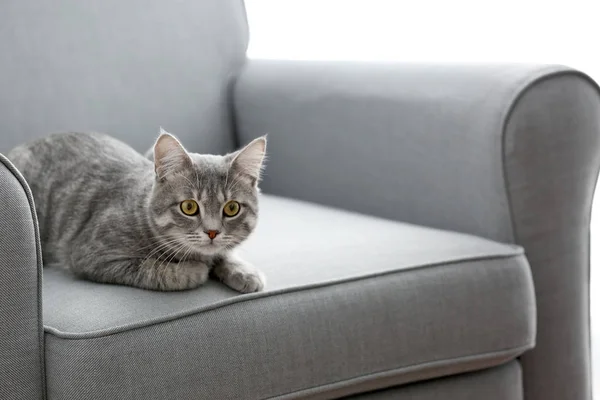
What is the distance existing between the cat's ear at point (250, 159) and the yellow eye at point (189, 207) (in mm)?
95

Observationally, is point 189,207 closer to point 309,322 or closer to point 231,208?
point 231,208

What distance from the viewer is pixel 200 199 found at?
4.66 feet

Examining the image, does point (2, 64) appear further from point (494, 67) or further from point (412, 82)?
point (494, 67)

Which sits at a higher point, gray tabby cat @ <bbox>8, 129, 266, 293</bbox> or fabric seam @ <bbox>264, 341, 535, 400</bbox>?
gray tabby cat @ <bbox>8, 129, 266, 293</bbox>

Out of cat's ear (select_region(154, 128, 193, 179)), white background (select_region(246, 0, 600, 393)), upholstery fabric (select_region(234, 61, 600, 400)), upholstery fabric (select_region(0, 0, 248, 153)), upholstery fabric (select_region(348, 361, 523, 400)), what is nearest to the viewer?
cat's ear (select_region(154, 128, 193, 179))

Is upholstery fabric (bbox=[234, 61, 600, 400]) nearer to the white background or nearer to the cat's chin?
the white background

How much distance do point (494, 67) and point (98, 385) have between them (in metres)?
1.00

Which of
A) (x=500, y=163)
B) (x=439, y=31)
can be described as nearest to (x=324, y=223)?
(x=500, y=163)

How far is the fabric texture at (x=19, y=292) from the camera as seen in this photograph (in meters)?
1.23

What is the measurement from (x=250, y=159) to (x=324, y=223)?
42cm

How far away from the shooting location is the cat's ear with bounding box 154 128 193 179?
1.40 meters

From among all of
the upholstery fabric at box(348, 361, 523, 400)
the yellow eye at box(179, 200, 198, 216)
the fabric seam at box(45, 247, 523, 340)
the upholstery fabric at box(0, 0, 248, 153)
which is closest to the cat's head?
the yellow eye at box(179, 200, 198, 216)

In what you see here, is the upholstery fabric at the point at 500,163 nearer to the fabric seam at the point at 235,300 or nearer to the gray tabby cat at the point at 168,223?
the fabric seam at the point at 235,300

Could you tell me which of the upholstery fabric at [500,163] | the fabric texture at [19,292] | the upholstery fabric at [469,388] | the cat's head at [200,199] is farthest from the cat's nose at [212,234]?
the upholstery fabric at [500,163]
